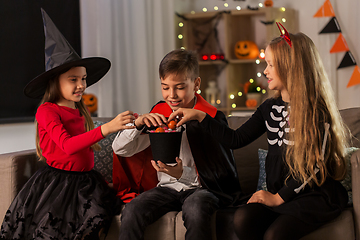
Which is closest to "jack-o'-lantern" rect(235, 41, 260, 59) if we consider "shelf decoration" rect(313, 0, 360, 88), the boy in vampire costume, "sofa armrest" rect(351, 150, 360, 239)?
"shelf decoration" rect(313, 0, 360, 88)

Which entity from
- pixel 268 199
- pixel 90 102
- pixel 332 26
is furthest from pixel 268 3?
pixel 268 199

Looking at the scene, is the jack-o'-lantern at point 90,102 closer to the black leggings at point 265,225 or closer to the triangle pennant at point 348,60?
the black leggings at point 265,225

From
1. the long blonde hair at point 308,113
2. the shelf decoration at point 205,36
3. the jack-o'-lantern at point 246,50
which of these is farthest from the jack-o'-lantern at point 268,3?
the long blonde hair at point 308,113

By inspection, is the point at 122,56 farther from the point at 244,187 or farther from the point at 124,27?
the point at 244,187

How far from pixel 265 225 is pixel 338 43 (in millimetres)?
3138

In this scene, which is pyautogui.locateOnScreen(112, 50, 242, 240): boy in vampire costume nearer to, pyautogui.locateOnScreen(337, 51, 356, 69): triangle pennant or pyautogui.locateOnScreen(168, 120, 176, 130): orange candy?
pyautogui.locateOnScreen(168, 120, 176, 130): orange candy

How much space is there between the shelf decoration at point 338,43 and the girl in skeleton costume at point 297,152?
2.66 m

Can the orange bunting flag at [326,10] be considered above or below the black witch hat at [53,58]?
above

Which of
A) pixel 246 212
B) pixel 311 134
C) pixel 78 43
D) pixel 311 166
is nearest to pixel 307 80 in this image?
pixel 311 134

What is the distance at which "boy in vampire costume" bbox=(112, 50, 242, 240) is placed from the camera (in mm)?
1555

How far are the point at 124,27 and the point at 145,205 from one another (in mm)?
2414

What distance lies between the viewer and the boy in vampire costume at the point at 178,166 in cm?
155

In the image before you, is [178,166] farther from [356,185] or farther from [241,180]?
[356,185]

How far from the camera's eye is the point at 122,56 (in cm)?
349
